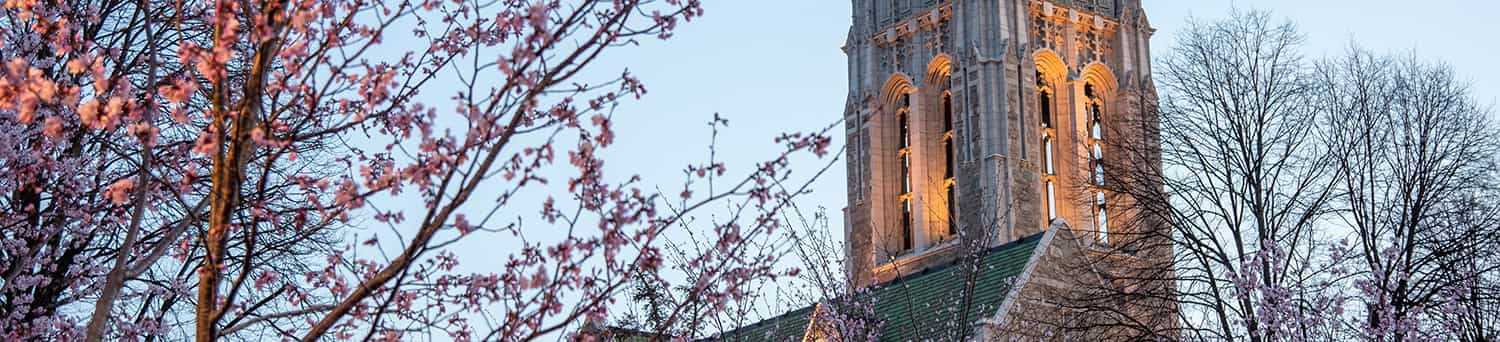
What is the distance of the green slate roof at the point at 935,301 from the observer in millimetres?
22391

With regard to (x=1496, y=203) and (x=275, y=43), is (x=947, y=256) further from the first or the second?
(x=275, y=43)

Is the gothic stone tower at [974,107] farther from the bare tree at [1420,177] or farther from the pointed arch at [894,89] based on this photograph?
the bare tree at [1420,177]

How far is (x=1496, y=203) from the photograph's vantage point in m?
19.4

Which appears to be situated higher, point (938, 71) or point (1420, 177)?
point (938, 71)

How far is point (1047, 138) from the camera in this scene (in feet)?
140

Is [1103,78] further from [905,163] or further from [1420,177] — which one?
[1420,177]

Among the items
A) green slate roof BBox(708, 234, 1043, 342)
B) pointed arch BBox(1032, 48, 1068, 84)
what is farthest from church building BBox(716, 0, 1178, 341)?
green slate roof BBox(708, 234, 1043, 342)

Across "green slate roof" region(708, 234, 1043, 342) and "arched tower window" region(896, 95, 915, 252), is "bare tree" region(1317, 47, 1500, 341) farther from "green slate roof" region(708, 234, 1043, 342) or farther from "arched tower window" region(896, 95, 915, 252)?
"arched tower window" region(896, 95, 915, 252)

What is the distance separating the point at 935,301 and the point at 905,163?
2025cm

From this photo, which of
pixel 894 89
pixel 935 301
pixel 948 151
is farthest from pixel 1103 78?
pixel 935 301

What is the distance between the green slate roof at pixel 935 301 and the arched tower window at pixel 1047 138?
610 inches

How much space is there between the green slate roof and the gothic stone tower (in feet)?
42.5

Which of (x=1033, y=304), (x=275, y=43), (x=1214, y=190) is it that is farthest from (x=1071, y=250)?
(x=275, y=43)

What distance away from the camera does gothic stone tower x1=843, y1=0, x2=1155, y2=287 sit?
40.5m
